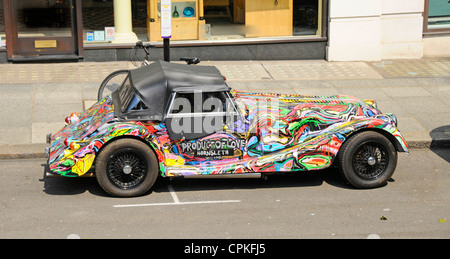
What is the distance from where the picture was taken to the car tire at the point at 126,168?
8.18 meters

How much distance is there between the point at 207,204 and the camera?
825cm

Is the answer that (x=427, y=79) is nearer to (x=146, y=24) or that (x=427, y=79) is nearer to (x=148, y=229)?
(x=146, y=24)

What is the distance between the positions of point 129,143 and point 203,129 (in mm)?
939

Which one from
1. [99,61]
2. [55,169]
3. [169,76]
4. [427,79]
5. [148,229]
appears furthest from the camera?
[99,61]

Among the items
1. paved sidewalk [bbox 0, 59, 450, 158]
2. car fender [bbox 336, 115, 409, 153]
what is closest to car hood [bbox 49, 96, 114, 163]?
paved sidewalk [bbox 0, 59, 450, 158]

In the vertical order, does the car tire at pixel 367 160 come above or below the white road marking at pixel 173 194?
above

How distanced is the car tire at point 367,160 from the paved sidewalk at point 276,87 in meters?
2.21

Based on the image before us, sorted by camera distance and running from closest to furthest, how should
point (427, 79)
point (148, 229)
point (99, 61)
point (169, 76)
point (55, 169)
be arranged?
point (148, 229), point (55, 169), point (169, 76), point (427, 79), point (99, 61)

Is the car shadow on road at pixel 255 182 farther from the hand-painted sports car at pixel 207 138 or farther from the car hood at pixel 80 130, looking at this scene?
the car hood at pixel 80 130

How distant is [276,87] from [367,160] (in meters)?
4.99

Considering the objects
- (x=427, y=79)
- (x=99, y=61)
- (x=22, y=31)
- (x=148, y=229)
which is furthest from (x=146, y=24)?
(x=148, y=229)

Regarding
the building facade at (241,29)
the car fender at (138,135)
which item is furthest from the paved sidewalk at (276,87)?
the car fender at (138,135)

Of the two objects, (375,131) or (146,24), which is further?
(146,24)

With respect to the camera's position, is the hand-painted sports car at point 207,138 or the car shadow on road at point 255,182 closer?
the hand-painted sports car at point 207,138
